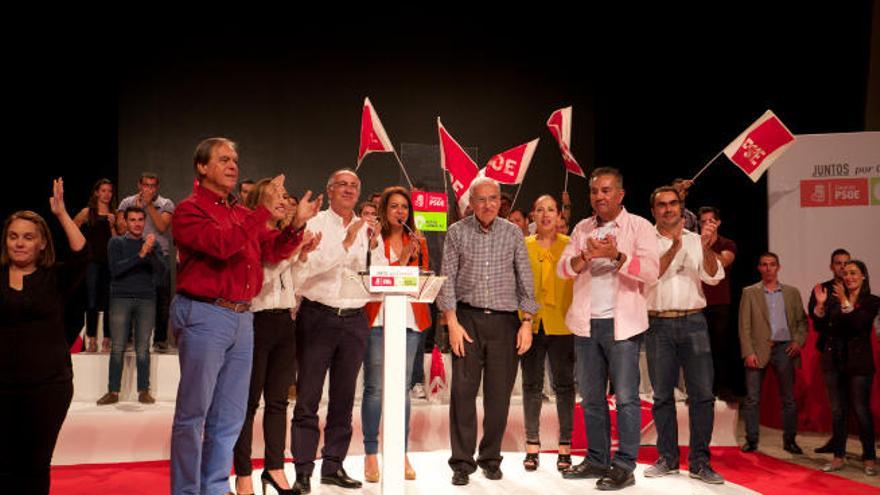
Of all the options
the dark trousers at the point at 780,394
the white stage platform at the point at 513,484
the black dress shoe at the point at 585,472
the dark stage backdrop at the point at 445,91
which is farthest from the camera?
the dark stage backdrop at the point at 445,91

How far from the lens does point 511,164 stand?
21.7 ft

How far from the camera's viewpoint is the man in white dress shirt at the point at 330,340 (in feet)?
13.9

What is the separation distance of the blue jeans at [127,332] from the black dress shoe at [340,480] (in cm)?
242

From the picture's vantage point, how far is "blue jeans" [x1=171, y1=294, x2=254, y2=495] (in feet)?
10.9

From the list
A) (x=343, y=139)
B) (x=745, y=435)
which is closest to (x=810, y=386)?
(x=745, y=435)

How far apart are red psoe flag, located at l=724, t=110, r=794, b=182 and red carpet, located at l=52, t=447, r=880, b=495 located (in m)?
2.07

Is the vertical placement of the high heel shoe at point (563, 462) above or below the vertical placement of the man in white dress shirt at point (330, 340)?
below

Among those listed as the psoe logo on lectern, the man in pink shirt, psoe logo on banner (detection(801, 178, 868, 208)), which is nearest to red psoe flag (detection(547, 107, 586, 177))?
the man in pink shirt

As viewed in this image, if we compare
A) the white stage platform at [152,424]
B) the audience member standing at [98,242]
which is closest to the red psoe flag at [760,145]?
the white stage platform at [152,424]

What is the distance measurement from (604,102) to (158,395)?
5.55 meters

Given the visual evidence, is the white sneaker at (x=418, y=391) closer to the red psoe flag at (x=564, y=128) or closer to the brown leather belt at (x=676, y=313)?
the red psoe flag at (x=564, y=128)

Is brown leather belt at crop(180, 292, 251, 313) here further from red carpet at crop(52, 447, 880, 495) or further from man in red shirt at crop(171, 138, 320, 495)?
red carpet at crop(52, 447, 880, 495)

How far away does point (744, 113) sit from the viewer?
849 cm

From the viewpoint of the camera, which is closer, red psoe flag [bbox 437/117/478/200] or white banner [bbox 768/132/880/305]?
red psoe flag [bbox 437/117/478/200]
